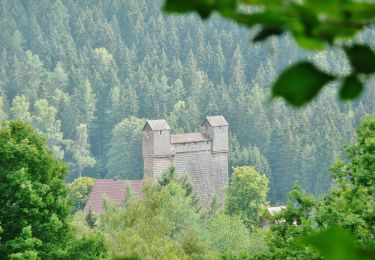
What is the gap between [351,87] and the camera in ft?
A: 2.63

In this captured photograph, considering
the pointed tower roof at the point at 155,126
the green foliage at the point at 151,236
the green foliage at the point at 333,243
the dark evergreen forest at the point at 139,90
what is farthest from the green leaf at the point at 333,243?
the dark evergreen forest at the point at 139,90

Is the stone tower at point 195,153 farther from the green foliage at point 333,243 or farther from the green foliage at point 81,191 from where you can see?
the green foliage at point 333,243

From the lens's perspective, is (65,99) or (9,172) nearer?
(9,172)

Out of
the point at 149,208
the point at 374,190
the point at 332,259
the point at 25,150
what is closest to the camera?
the point at 332,259

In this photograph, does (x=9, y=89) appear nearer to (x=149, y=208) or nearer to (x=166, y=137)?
(x=166, y=137)

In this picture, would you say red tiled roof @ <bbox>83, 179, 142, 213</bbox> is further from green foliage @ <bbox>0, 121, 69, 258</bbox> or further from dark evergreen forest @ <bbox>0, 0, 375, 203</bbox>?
green foliage @ <bbox>0, 121, 69, 258</bbox>

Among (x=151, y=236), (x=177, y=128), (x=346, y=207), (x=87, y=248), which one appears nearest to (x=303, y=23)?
(x=346, y=207)

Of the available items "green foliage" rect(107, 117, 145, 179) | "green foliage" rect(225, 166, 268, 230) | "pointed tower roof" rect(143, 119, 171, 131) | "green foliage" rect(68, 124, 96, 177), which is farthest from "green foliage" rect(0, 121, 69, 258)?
"green foliage" rect(68, 124, 96, 177)

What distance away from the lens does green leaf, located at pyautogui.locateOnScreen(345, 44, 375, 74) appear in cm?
76

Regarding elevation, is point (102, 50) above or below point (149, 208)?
above

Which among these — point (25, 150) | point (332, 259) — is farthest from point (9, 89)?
point (332, 259)

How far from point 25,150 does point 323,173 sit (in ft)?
218

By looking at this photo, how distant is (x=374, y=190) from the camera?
9.92m

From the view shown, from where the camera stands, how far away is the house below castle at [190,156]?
2490 inches
